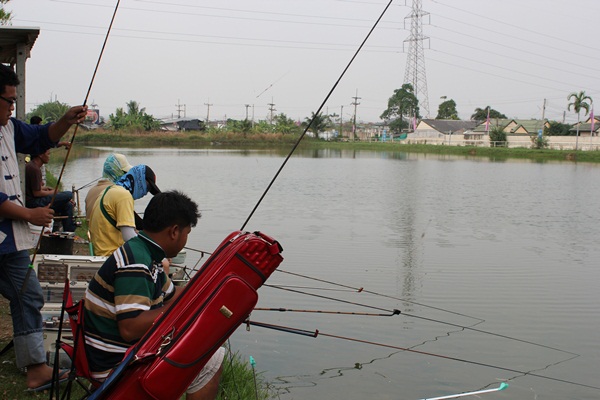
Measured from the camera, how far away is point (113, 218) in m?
4.78

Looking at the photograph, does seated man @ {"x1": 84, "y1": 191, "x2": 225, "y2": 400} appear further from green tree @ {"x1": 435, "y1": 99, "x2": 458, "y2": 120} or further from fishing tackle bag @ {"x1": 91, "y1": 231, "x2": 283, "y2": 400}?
green tree @ {"x1": 435, "y1": 99, "x2": 458, "y2": 120}

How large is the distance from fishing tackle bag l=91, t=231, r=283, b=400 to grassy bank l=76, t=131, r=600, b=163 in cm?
5329

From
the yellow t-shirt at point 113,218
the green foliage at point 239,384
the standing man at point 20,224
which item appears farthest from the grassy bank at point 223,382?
the yellow t-shirt at point 113,218

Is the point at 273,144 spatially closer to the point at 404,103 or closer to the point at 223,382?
the point at 404,103

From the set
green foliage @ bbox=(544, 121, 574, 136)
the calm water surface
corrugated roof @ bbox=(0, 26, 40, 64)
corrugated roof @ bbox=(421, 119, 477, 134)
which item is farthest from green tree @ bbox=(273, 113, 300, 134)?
corrugated roof @ bbox=(0, 26, 40, 64)

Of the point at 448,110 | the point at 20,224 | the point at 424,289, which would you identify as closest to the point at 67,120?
the point at 20,224

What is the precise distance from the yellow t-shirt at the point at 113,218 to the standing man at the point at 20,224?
78 cm

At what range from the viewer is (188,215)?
120 inches

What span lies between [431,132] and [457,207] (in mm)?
76323

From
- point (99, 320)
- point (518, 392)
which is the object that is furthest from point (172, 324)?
point (518, 392)

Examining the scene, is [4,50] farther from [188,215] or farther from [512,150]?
[512,150]

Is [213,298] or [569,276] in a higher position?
[213,298]

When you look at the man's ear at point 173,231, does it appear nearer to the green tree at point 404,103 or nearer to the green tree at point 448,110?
the green tree at point 404,103

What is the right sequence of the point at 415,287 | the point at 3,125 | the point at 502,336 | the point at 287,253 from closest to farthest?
the point at 3,125, the point at 502,336, the point at 415,287, the point at 287,253
